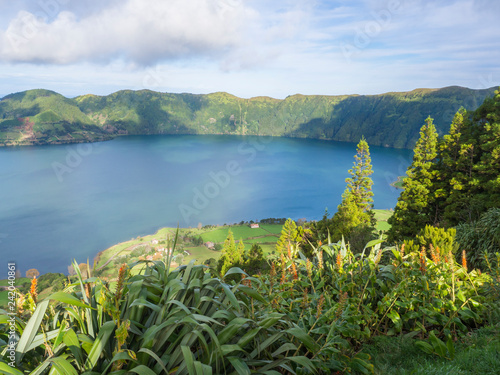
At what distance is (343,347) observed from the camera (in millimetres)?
2230

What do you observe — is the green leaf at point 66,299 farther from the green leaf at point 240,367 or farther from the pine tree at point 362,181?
the pine tree at point 362,181

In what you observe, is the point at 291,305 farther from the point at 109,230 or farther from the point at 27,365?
the point at 109,230

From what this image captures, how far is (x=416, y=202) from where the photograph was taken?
22969mm

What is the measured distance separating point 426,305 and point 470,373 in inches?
28.7

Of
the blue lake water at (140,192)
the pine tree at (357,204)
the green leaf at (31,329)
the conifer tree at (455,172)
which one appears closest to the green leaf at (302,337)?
the green leaf at (31,329)

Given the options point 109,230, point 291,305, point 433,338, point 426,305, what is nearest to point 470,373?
point 433,338

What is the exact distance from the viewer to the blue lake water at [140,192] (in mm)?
71000

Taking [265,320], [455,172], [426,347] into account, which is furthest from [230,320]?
[455,172]

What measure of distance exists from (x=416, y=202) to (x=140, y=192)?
93785mm

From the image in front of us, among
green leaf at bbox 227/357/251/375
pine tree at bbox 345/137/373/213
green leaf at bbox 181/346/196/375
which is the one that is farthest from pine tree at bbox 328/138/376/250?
green leaf at bbox 181/346/196/375

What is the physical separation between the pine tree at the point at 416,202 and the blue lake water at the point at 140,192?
4974cm

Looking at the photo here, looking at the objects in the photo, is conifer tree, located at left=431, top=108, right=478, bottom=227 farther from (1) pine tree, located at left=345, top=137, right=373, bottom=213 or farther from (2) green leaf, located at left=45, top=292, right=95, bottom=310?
(2) green leaf, located at left=45, top=292, right=95, bottom=310

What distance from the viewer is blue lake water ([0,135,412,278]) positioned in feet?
233

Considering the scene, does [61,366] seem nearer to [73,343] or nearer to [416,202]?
[73,343]
